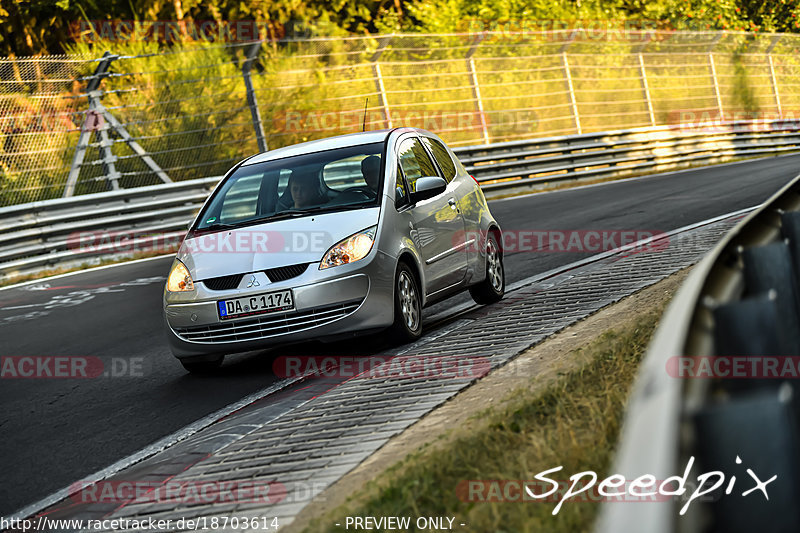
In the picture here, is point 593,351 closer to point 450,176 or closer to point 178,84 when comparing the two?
point 450,176

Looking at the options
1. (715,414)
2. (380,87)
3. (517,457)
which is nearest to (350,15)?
(380,87)

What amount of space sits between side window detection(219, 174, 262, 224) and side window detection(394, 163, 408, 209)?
110cm

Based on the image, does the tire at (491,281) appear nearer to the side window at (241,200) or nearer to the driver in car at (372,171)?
the driver in car at (372,171)

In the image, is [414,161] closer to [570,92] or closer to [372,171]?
[372,171]

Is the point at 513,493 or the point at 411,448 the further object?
the point at 411,448

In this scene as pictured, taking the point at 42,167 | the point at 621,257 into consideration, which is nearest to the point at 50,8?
the point at 42,167

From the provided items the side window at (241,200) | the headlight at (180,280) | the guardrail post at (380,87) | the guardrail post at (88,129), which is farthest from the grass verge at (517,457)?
the guardrail post at (380,87)

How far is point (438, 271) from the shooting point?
8.55m

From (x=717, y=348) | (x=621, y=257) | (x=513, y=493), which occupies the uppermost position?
(x=717, y=348)

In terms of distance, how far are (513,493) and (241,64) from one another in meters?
16.7

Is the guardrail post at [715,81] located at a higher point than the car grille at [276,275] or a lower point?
lower

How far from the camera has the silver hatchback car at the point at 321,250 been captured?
24.3 ft

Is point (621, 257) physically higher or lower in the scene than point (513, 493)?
lower

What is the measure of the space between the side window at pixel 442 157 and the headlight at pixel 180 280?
8.41 feet
